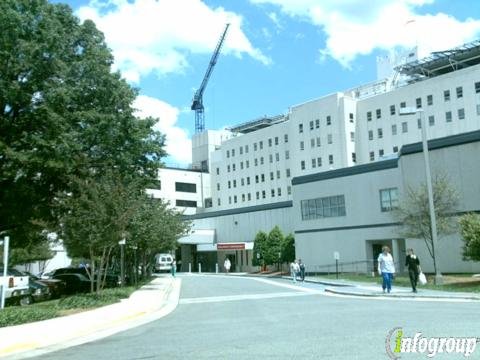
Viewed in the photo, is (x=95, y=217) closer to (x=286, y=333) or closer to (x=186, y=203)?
(x=286, y=333)

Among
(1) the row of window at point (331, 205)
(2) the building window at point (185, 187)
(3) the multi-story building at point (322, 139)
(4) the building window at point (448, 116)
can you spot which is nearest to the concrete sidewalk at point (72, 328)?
(1) the row of window at point (331, 205)

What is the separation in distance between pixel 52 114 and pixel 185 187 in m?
89.7

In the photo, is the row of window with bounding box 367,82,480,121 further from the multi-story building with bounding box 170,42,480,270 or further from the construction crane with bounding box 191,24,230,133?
the construction crane with bounding box 191,24,230,133

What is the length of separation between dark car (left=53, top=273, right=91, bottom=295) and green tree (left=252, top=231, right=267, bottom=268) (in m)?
29.6

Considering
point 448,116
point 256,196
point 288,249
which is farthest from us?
point 256,196

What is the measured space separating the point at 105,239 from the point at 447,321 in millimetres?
14662

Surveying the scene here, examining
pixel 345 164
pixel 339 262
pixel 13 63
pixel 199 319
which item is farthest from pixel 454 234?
pixel 345 164

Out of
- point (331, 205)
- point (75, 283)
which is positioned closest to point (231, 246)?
point (331, 205)

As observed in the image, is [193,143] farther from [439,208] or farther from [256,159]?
[439,208]

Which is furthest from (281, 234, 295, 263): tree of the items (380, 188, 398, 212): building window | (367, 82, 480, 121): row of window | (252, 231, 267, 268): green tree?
(367, 82, 480, 121): row of window

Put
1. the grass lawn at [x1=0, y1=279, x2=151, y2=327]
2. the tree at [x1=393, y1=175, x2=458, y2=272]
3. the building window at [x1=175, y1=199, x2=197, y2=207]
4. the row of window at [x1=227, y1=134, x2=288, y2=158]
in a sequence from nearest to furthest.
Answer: the grass lawn at [x1=0, y1=279, x2=151, y2=327] < the tree at [x1=393, y1=175, x2=458, y2=272] < the row of window at [x1=227, y1=134, x2=288, y2=158] < the building window at [x1=175, y1=199, x2=197, y2=207]

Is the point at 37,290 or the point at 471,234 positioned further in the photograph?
the point at 37,290

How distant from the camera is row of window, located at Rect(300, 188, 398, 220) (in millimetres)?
42250

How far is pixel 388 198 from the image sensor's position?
42.4 meters
